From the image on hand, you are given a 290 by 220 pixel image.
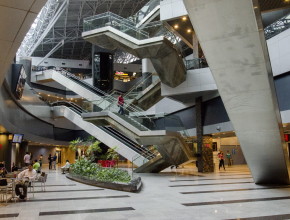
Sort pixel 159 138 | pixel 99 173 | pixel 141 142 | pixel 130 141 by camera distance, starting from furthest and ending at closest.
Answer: pixel 130 141 < pixel 141 142 < pixel 159 138 < pixel 99 173

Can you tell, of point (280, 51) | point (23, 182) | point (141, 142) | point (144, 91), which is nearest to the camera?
point (23, 182)

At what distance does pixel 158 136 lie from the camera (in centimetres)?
1900

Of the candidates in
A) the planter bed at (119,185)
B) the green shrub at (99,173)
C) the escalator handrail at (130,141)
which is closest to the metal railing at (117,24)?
the escalator handrail at (130,141)

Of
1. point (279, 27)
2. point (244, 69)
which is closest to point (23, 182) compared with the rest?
point (244, 69)

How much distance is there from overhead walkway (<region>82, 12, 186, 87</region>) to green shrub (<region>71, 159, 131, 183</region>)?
7920 mm

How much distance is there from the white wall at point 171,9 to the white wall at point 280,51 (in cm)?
698

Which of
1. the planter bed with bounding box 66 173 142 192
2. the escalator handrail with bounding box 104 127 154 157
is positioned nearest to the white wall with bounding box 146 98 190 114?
the escalator handrail with bounding box 104 127 154 157

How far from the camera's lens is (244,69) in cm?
960

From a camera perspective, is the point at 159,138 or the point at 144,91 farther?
the point at 144,91

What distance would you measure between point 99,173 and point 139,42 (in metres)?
8.84

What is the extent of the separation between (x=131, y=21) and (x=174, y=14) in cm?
307

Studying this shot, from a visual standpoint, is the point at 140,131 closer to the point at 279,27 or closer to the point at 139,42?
the point at 139,42

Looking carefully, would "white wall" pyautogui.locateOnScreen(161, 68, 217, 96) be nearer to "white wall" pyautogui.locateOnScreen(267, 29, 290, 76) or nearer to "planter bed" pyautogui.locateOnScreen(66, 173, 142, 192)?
"white wall" pyautogui.locateOnScreen(267, 29, 290, 76)

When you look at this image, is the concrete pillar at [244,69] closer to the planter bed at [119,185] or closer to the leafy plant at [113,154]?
the planter bed at [119,185]
